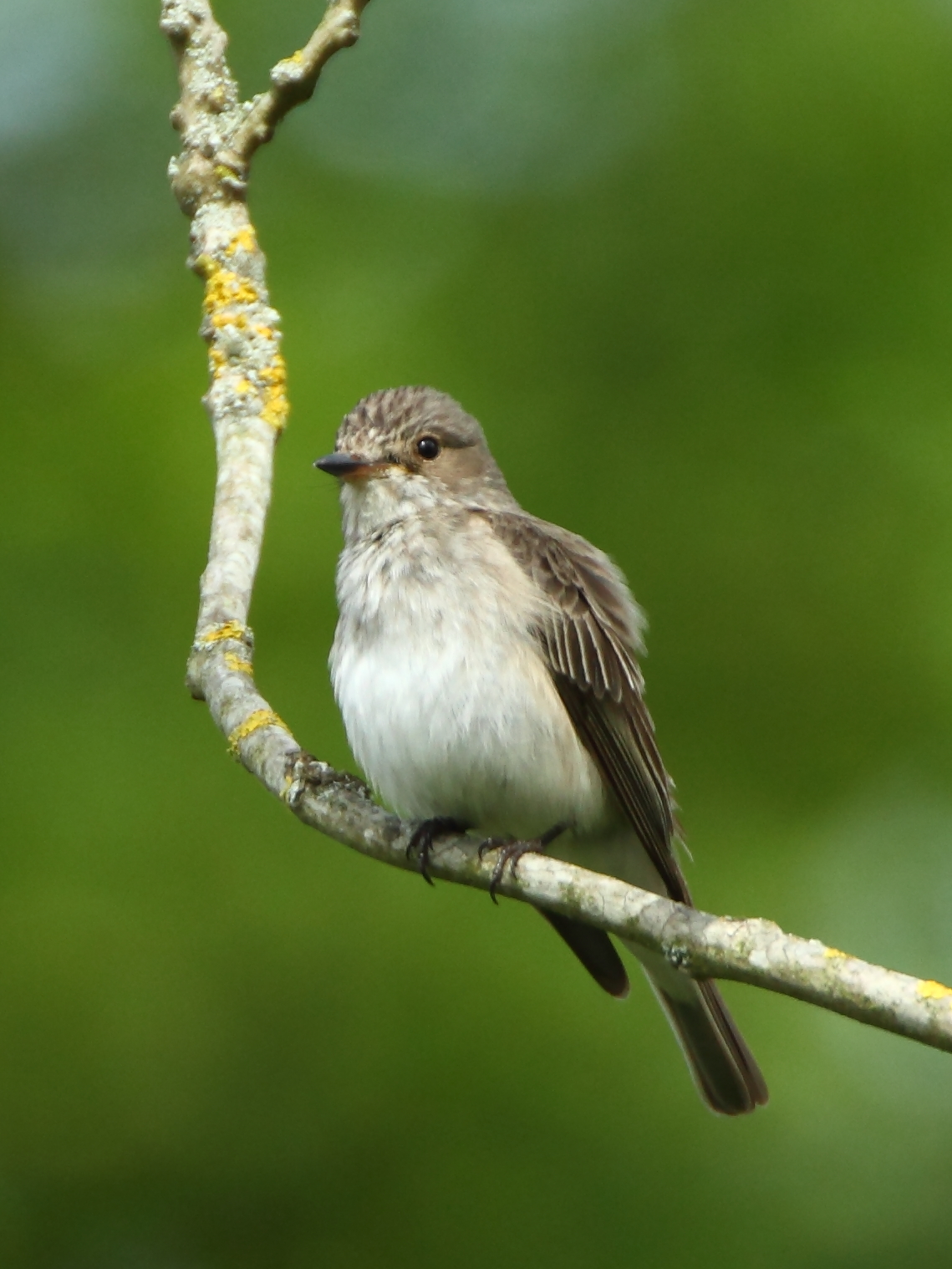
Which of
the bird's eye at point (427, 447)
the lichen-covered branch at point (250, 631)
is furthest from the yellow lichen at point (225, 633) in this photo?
the bird's eye at point (427, 447)

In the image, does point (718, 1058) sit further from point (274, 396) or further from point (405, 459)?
point (274, 396)

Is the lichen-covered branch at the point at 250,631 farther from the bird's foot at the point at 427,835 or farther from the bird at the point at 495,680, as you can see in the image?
the bird at the point at 495,680

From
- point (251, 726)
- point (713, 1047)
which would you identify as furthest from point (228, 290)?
point (713, 1047)

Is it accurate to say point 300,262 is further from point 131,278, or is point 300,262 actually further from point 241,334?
point 241,334

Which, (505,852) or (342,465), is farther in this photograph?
(342,465)

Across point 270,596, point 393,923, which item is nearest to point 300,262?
point 270,596

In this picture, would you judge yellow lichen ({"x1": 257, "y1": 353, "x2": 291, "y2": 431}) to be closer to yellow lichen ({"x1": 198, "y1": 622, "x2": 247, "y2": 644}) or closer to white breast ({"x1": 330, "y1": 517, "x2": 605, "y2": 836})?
white breast ({"x1": 330, "y1": 517, "x2": 605, "y2": 836})
